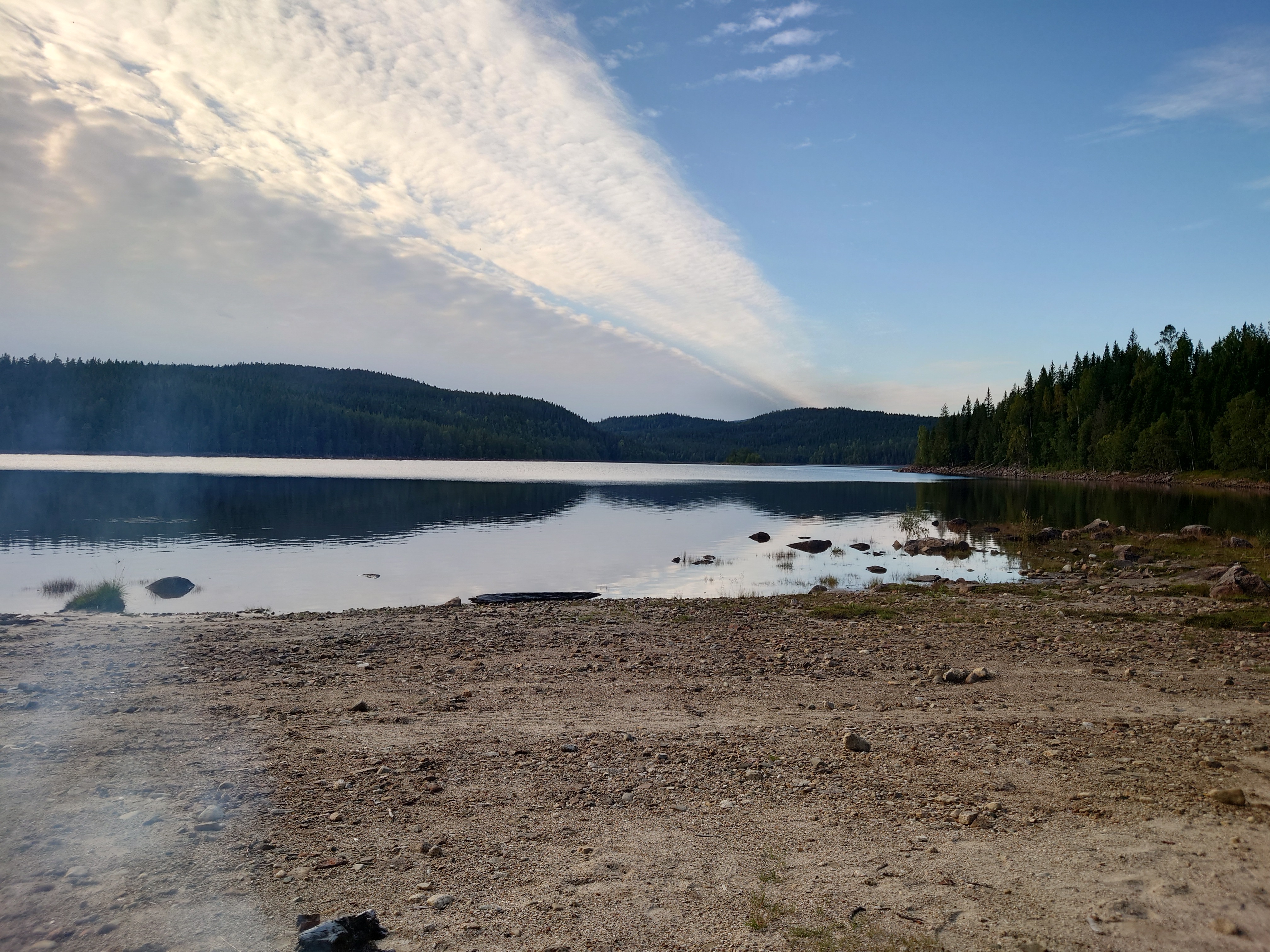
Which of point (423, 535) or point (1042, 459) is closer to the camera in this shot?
point (423, 535)

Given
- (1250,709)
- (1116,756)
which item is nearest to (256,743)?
(1116,756)

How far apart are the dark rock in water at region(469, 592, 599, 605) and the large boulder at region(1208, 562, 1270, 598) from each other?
59.9 feet

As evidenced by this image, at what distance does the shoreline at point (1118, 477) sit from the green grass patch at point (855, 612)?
93688 mm

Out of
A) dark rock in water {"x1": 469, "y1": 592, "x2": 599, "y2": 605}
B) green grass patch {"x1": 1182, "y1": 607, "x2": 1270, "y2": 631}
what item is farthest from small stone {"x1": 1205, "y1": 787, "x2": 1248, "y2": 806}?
dark rock in water {"x1": 469, "y1": 592, "x2": 599, "y2": 605}

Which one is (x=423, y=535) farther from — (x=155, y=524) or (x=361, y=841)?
(x=361, y=841)

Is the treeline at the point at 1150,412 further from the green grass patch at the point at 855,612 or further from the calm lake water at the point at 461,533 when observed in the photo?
the green grass patch at the point at 855,612

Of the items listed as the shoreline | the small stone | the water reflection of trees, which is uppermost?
the shoreline

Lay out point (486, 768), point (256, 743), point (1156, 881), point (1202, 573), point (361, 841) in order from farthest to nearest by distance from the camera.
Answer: point (1202, 573), point (256, 743), point (486, 768), point (361, 841), point (1156, 881)

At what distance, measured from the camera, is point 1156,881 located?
5.53 m

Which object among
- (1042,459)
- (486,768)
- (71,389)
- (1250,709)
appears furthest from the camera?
(71,389)

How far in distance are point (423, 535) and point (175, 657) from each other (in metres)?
28.5

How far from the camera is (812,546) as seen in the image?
3850 cm

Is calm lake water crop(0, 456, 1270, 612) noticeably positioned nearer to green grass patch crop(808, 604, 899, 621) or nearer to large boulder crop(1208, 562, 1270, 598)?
green grass patch crop(808, 604, 899, 621)

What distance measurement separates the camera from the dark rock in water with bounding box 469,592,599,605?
2247 centimetres
